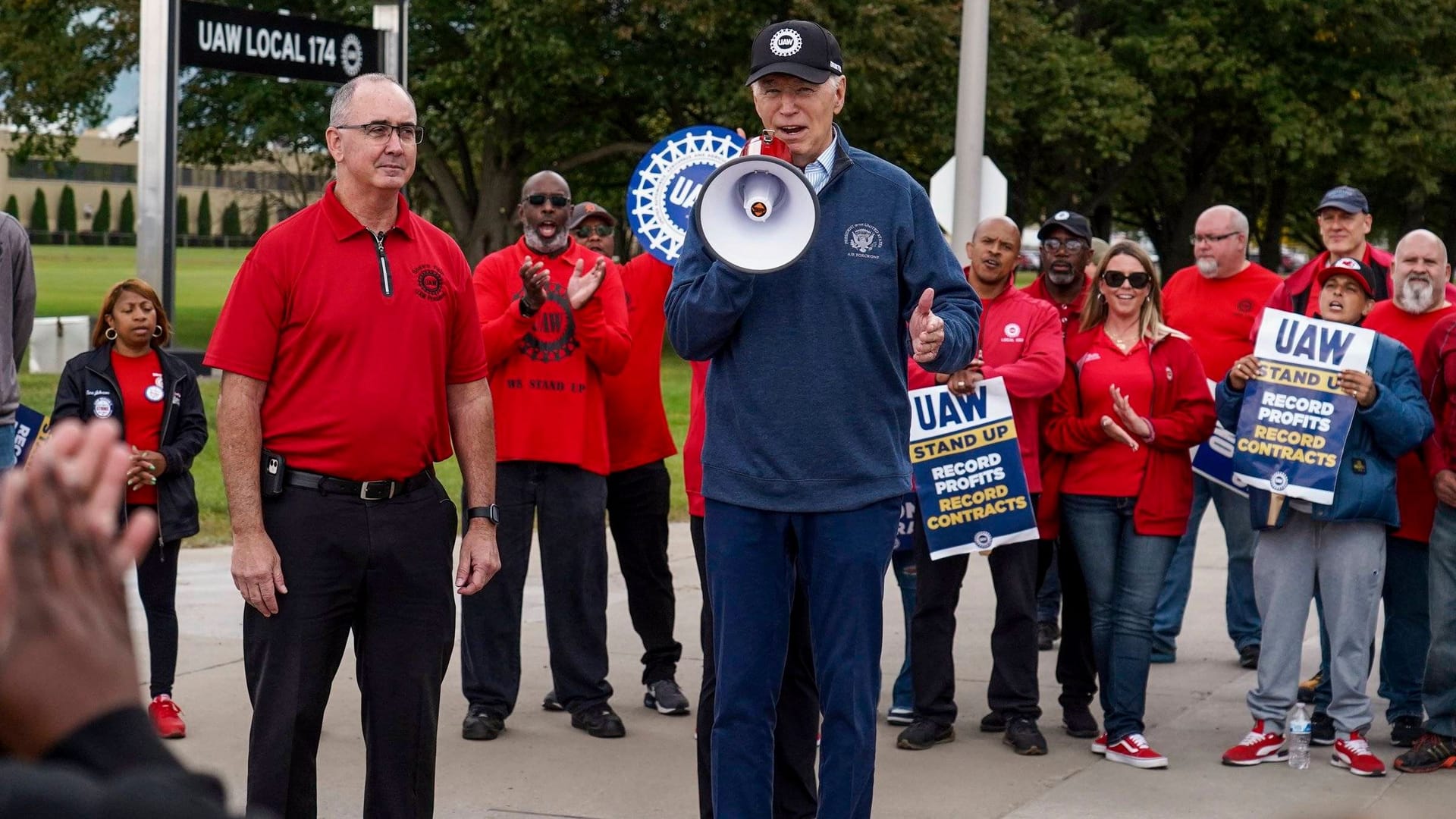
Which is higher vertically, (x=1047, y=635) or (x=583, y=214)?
(x=583, y=214)

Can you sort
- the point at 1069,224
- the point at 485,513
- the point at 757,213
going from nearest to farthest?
the point at 757,213, the point at 485,513, the point at 1069,224

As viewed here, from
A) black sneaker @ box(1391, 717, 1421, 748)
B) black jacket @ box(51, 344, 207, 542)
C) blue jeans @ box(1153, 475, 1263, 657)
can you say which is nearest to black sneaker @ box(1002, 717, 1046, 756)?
black sneaker @ box(1391, 717, 1421, 748)

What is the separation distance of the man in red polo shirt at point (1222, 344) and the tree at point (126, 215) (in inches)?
1351

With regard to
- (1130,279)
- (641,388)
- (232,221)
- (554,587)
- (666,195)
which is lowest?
(554,587)

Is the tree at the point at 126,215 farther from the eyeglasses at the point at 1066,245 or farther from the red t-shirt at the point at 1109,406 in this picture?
the red t-shirt at the point at 1109,406

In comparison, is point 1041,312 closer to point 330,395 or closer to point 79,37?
point 330,395

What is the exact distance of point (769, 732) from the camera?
4.66 meters

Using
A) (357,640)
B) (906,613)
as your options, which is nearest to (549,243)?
(906,613)

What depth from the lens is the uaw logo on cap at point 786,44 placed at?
14.8 ft

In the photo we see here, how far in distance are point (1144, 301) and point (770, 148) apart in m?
2.92

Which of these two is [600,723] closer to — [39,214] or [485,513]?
[485,513]

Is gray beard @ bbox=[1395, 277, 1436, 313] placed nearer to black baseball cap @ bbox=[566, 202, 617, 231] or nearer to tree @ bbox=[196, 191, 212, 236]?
Answer: black baseball cap @ bbox=[566, 202, 617, 231]

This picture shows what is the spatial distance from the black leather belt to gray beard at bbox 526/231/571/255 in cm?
267

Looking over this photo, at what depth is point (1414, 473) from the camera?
696 cm
